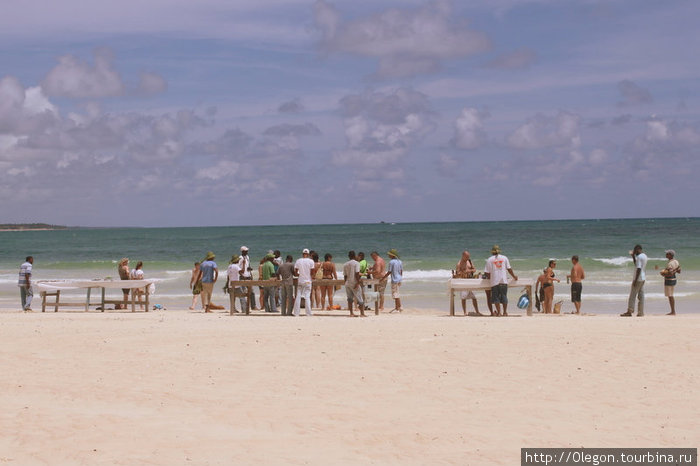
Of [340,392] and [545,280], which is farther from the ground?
[545,280]

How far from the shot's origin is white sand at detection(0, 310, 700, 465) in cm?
711

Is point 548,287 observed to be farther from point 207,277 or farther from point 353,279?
point 207,277

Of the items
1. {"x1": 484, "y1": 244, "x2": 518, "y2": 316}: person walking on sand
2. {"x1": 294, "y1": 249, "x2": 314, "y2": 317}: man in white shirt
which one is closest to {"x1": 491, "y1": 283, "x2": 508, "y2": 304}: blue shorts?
{"x1": 484, "y1": 244, "x2": 518, "y2": 316}: person walking on sand

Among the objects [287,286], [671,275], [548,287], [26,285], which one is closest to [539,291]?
[548,287]

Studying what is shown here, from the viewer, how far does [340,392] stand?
30.5 feet

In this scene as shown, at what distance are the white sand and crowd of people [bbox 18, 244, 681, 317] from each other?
226cm

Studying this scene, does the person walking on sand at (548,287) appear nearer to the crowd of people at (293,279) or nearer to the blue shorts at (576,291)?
the blue shorts at (576,291)

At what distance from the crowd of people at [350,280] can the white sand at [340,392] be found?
7.43ft

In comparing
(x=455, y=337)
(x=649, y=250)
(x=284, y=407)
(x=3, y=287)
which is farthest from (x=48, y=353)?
(x=649, y=250)

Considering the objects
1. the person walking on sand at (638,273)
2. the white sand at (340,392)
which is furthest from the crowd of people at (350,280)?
the white sand at (340,392)

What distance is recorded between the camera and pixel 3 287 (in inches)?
1302

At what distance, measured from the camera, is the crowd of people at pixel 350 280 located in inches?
663

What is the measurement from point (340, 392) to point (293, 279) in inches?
314

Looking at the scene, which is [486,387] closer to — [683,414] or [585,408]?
[585,408]
